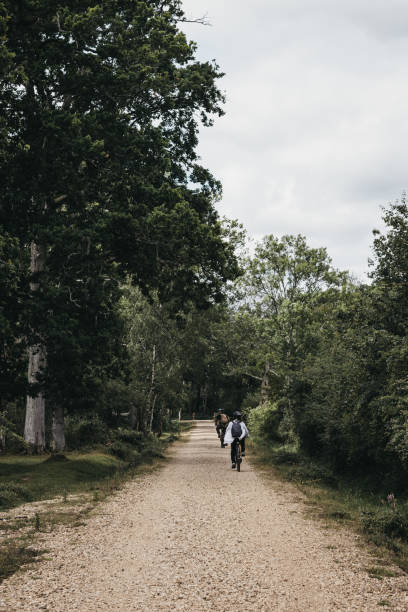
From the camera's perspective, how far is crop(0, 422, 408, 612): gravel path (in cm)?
538

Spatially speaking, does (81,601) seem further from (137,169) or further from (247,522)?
(137,169)

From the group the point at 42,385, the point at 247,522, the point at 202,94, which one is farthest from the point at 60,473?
the point at 202,94

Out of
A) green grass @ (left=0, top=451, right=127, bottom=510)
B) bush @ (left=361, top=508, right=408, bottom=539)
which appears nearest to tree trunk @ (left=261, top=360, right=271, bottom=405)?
green grass @ (left=0, top=451, right=127, bottom=510)

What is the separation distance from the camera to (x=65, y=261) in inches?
699

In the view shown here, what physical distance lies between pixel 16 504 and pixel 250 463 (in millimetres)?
11609

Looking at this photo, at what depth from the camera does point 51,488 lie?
1336 centimetres

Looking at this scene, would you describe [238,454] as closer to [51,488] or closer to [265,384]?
[51,488]

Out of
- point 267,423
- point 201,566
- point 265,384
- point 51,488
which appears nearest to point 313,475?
point 51,488

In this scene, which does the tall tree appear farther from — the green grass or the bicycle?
the bicycle

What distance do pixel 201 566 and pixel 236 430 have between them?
11.1 metres

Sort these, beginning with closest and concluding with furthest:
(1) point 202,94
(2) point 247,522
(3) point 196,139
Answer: (2) point 247,522, (1) point 202,94, (3) point 196,139

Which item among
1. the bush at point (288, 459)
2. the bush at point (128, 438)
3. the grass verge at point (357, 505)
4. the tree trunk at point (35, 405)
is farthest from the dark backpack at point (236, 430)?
the bush at point (128, 438)

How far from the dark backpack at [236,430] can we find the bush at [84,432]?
1003 centimetres

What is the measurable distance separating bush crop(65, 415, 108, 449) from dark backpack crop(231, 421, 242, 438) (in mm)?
10028
